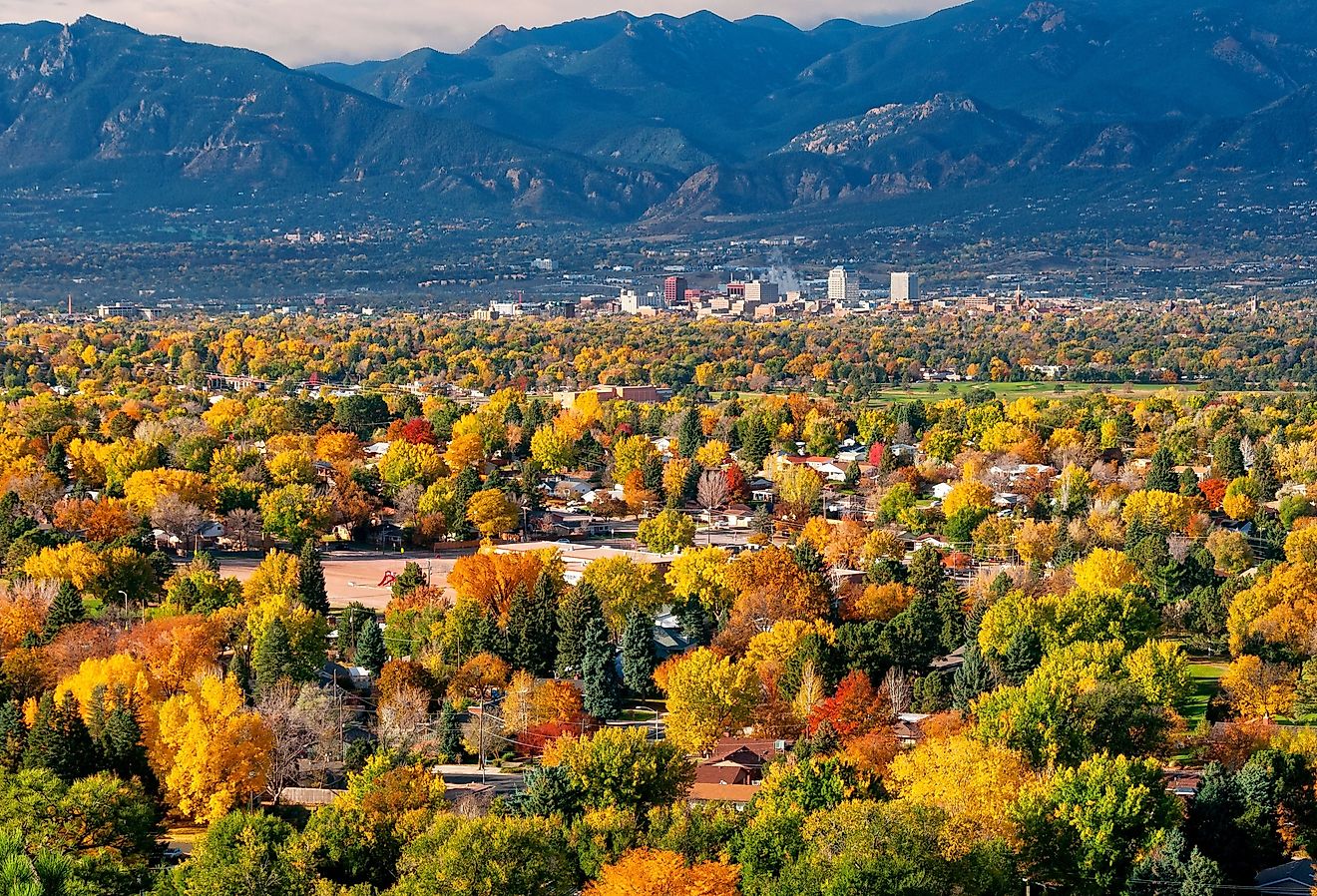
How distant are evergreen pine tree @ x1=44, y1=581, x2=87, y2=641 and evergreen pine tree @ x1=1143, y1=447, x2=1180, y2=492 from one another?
105 feet

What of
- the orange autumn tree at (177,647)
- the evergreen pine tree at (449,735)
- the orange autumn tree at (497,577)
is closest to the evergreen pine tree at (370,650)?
the orange autumn tree at (177,647)

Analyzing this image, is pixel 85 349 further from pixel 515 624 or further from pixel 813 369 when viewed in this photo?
pixel 515 624

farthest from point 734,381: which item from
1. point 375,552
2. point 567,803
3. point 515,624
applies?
point 567,803

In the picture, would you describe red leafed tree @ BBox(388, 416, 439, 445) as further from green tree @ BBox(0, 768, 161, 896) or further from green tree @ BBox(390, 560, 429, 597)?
green tree @ BBox(0, 768, 161, 896)

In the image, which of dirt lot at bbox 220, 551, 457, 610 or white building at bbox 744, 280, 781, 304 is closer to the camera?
dirt lot at bbox 220, 551, 457, 610

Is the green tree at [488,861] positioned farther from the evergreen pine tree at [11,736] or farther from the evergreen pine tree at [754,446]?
the evergreen pine tree at [754,446]

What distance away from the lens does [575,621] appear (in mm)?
38688

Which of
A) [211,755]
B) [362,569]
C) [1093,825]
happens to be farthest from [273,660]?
[1093,825]

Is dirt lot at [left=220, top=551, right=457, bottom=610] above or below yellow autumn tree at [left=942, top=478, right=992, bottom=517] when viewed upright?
below

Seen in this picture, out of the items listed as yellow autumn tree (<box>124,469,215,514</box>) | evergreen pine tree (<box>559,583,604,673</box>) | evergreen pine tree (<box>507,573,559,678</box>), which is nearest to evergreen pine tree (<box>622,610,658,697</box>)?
evergreen pine tree (<box>559,583,604,673</box>)

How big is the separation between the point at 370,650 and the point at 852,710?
32.6 ft

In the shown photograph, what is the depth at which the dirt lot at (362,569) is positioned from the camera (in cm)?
4656

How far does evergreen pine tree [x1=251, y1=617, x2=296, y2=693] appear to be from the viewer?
35500mm

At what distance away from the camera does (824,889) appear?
24.6 m
